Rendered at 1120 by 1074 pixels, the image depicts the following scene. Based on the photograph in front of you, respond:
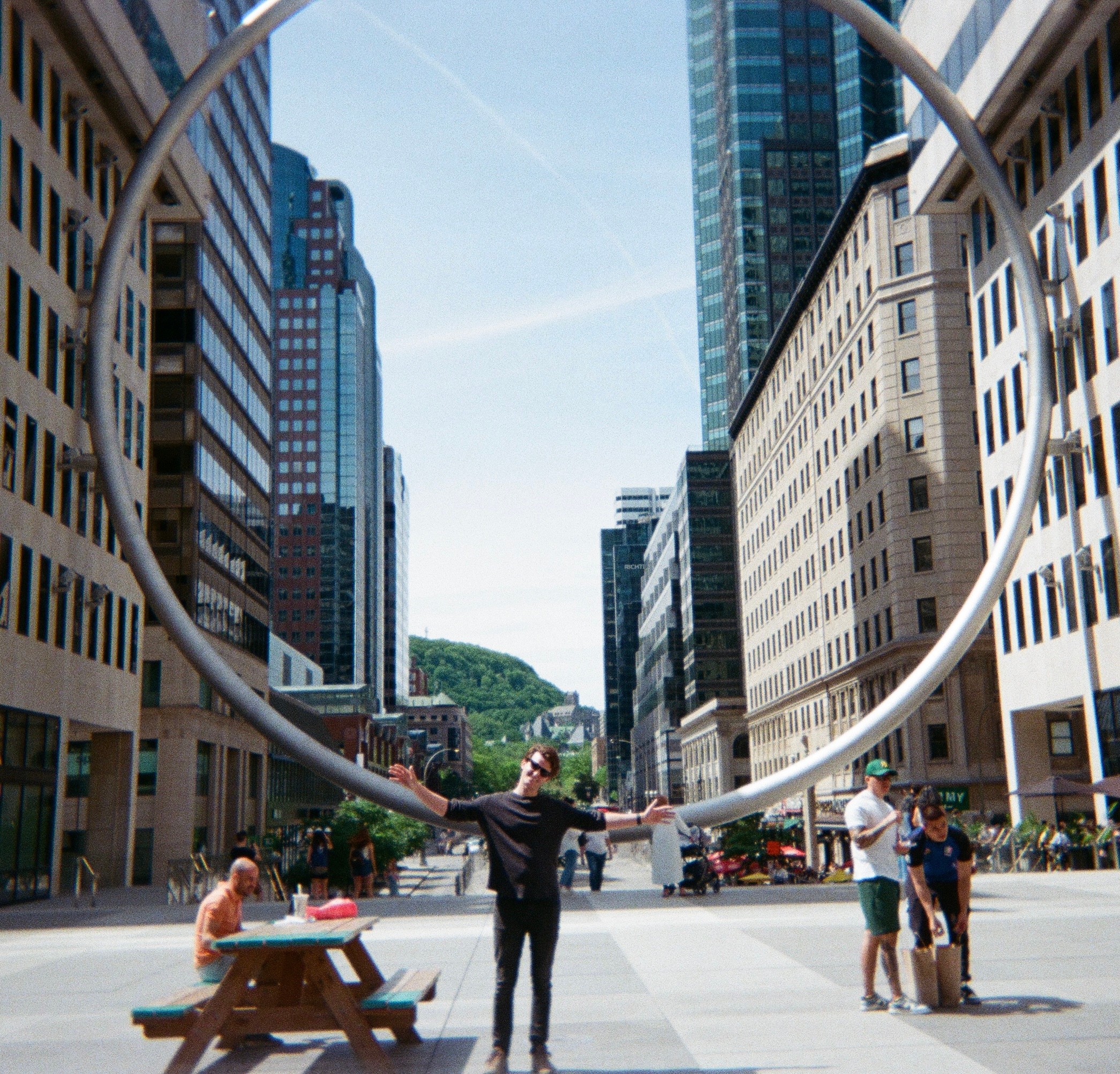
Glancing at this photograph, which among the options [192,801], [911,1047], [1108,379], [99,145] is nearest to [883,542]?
[1108,379]

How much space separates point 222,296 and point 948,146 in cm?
3326

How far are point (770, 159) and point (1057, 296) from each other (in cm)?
11745

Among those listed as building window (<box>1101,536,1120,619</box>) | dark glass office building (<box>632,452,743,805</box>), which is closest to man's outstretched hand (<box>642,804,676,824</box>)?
building window (<box>1101,536,1120,619</box>)

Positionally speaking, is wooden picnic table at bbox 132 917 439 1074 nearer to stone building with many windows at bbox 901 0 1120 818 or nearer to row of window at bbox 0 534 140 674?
row of window at bbox 0 534 140 674

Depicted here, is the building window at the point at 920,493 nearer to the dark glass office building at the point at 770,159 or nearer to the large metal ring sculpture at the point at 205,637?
the large metal ring sculpture at the point at 205,637

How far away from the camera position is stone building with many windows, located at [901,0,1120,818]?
42.2 m

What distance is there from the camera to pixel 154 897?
130ft

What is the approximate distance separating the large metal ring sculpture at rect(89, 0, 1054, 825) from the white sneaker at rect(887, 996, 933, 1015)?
1997 millimetres

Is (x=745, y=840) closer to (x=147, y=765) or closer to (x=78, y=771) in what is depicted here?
(x=78, y=771)

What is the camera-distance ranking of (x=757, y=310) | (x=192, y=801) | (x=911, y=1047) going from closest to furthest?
(x=911, y=1047) → (x=192, y=801) → (x=757, y=310)

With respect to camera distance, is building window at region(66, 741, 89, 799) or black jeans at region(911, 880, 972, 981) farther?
building window at region(66, 741, 89, 799)

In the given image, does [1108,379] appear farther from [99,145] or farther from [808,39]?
[808,39]

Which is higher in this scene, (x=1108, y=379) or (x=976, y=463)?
(x=976, y=463)

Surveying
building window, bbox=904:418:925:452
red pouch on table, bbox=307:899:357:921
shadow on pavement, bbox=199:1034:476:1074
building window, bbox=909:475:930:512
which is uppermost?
building window, bbox=904:418:925:452
